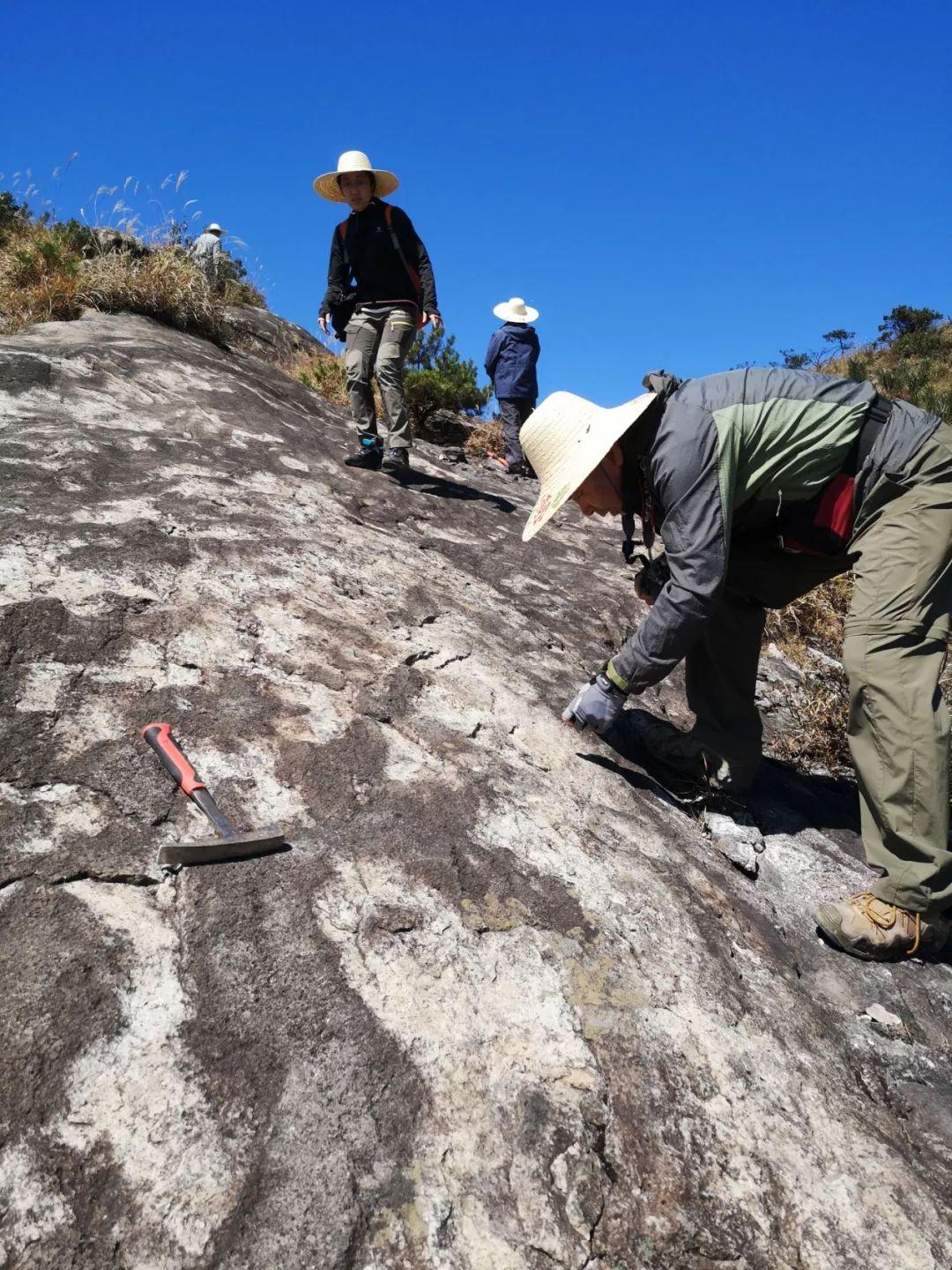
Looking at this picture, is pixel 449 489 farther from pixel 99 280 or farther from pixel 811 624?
pixel 99 280

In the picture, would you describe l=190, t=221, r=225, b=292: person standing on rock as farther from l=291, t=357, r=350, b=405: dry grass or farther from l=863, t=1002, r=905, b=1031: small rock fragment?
l=863, t=1002, r=905, b=1031: small rock fragment

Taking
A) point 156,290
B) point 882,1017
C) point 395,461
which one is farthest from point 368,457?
point 882,1017

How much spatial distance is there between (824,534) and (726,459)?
0.46 m

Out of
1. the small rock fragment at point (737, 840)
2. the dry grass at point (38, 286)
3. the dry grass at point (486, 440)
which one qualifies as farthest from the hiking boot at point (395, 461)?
the dry grass at point (486, 440)

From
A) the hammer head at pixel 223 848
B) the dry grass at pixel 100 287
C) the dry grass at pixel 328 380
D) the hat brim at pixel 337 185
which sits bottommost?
the hammer head at pixel 223 848

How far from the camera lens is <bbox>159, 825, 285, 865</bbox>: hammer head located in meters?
1.84

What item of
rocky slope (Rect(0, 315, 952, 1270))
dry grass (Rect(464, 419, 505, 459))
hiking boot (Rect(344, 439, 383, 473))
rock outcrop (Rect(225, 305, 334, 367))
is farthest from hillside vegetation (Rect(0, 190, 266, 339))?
rocky slope (Rect(0, 315, 952, 1270))

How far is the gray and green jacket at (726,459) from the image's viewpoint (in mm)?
2455

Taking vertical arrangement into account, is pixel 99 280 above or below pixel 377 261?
below

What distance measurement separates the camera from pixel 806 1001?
2092 mm

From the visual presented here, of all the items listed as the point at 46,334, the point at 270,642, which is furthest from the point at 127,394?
the point at 270,642

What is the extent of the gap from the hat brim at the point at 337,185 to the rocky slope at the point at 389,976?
3.15 metres

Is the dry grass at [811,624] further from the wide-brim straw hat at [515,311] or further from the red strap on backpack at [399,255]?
the wide-brim straw hat at [515,311]

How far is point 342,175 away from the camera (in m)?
5.27
